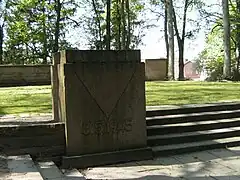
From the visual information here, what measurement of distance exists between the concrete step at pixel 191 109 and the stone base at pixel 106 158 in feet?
3.42

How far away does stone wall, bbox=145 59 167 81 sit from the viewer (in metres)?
17.5

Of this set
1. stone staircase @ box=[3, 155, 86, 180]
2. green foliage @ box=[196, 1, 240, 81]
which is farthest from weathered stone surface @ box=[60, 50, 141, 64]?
green foliage @ box=[196, 1, 240, 81]

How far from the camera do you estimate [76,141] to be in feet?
16.5

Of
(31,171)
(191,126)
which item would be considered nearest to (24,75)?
(191,126)

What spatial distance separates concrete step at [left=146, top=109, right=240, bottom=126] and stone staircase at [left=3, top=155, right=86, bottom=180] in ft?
6.14

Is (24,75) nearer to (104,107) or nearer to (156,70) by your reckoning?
(156,70)

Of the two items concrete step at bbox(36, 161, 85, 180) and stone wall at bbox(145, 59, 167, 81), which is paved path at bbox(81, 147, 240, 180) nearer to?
concrete step at bbox(36, 161, 85, 180)

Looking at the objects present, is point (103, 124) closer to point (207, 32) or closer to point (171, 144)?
point (171, 144)

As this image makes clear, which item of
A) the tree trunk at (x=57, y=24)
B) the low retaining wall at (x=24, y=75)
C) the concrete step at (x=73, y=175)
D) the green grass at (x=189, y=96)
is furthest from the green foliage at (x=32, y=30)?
the concrete step at (x=73, y=175)

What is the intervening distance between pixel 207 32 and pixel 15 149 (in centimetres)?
2772

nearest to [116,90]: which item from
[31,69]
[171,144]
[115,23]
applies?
[171,144]

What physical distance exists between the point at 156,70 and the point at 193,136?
1235 centimetres

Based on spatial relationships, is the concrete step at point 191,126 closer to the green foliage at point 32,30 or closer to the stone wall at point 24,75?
the stone wall at point 24,75

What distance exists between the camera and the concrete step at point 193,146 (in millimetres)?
5470
